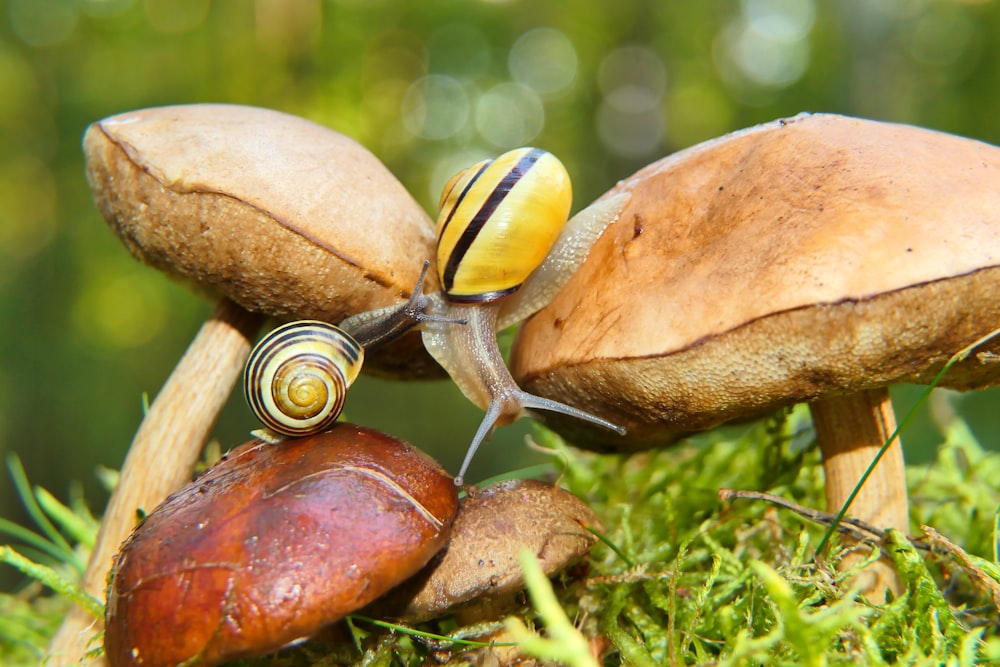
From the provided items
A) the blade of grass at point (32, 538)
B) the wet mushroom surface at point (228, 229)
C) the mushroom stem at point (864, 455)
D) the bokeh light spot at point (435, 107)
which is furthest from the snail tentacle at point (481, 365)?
the bokeh light spot at point (435, 107)

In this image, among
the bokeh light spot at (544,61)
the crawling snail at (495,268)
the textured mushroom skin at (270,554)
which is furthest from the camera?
the bokeh light spot at (544,61)

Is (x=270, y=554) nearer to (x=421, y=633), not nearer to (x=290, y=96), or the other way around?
(x=421, y=633)

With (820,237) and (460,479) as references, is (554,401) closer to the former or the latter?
(460,479)

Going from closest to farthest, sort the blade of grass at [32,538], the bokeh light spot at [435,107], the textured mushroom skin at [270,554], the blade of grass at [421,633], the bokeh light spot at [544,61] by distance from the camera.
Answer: the textured mushroom skin at [270,554]
the blade of grass at [421,633]
the blade of grass at [32,538]
the bokeh light spot at [435,107]
the bokeh light spot at [544,61]

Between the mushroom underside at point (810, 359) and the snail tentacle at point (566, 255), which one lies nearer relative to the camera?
the mushroom underside at point (810, 359)

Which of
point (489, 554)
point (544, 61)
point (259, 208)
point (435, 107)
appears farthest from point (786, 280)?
point (544, 61)

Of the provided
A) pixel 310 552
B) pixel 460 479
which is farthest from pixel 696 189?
pixel 310 552

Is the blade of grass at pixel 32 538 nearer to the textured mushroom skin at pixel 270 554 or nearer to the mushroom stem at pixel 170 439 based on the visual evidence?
the mushroom stem at pixel 170 439
